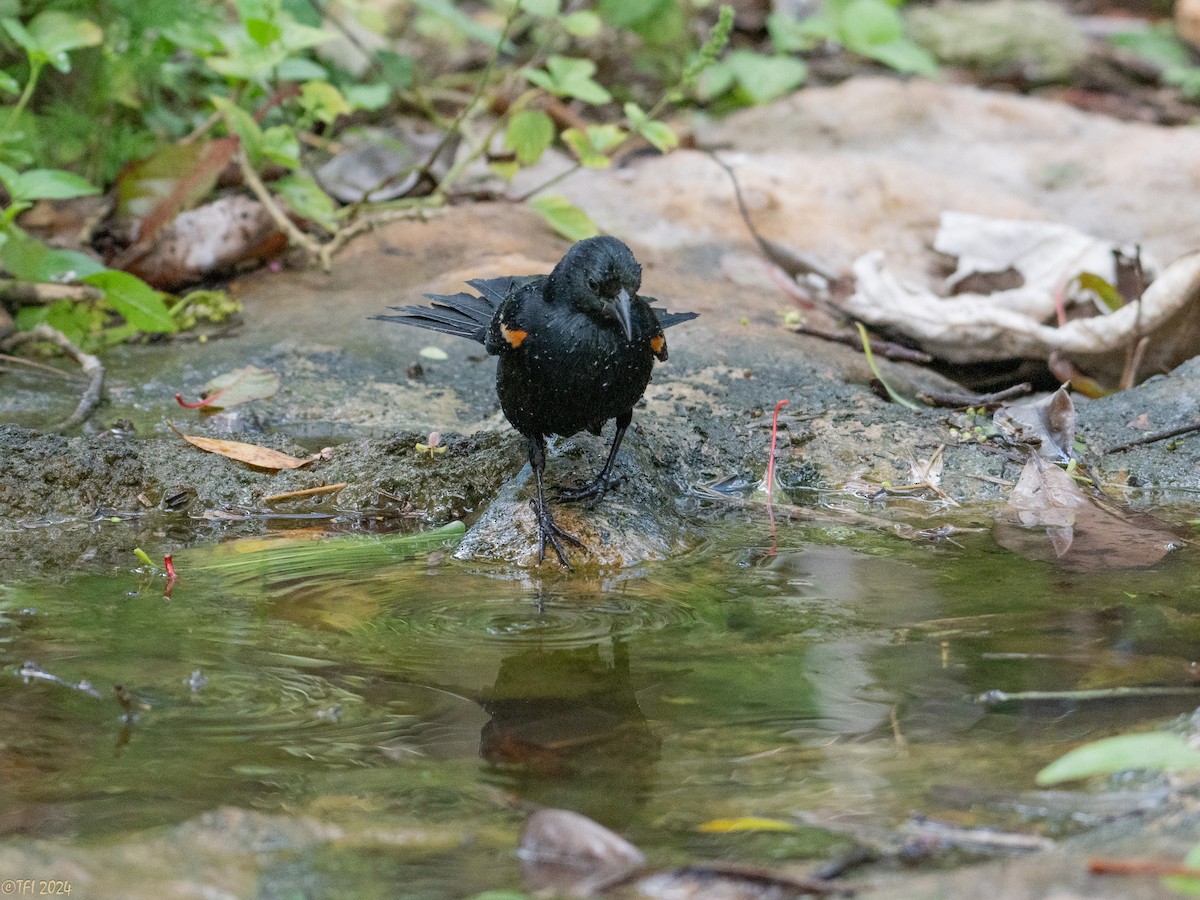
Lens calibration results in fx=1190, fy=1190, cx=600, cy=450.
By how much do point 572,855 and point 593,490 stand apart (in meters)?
1.82

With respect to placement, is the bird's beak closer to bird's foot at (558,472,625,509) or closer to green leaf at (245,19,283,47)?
bird's foot at (558,472,625,509)

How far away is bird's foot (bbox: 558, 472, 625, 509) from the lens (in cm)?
344

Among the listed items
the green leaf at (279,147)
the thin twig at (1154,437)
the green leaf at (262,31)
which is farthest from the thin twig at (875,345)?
the green leaf at (262,31)

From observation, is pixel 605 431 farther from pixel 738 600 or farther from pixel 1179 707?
pixel 1179 707

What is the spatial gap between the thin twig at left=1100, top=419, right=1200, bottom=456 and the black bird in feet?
5.04

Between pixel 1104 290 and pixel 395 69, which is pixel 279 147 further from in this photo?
pixel 1104 290

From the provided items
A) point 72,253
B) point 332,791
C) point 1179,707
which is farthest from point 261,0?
point 1179,707

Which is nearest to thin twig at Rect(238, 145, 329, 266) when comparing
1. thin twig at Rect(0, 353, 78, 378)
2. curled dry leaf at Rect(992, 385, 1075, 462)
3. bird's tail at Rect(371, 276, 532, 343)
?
thin twig at Rect(0, 353, 78, 378)

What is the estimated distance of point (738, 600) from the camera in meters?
2.96

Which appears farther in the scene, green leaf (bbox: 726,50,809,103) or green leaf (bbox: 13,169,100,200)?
green leaf (bbox: 726,50,809,103)

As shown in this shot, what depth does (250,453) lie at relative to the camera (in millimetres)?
3738

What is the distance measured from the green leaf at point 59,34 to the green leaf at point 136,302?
31.3 inches

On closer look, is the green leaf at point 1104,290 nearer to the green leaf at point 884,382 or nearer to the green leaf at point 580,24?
the green leaf at point 884,382

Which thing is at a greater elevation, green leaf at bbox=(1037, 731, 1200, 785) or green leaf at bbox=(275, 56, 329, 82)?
green leaf at bbox=(1037, 731, 1200, 785)
